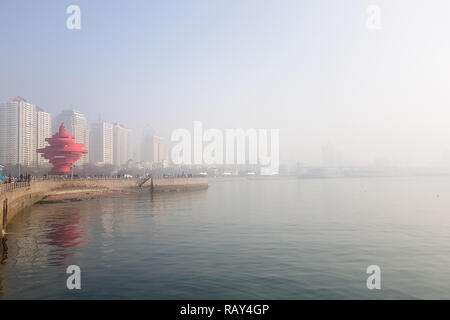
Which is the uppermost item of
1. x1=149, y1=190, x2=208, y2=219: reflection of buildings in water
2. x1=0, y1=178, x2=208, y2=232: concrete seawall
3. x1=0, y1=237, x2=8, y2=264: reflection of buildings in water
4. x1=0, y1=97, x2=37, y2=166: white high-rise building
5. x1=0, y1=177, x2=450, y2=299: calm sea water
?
x1=0, y1=97, x2=37, y2=166: white high-rise building

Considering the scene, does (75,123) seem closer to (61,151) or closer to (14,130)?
(14,130)

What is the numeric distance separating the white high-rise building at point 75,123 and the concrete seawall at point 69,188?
8723 cm

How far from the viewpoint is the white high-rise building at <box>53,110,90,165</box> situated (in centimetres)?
15725

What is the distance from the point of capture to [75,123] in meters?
158

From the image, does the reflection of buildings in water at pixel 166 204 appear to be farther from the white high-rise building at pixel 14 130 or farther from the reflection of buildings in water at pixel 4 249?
the white high-rise building at pixel 14 130

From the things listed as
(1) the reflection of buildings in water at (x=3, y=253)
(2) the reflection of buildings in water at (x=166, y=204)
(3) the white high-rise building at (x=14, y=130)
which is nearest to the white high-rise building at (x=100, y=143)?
(3) the white high-rise building at (x=14, y=130)

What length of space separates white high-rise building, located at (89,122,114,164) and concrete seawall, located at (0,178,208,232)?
102246mm

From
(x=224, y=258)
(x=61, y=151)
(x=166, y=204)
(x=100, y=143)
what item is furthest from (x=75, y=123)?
(x=224, y=258)

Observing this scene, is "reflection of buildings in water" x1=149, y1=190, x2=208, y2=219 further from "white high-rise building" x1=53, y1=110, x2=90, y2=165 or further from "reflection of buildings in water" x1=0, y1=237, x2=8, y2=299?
"white high-rise building" x1=53, y1=110, x2=90, y2=165

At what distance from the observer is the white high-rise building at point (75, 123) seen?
157 metres

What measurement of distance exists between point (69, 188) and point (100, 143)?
136 meters

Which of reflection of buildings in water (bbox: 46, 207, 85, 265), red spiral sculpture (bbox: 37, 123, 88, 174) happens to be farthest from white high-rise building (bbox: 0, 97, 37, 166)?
reflection of buildings in water (bbox: 46, 207, 85, 265)
